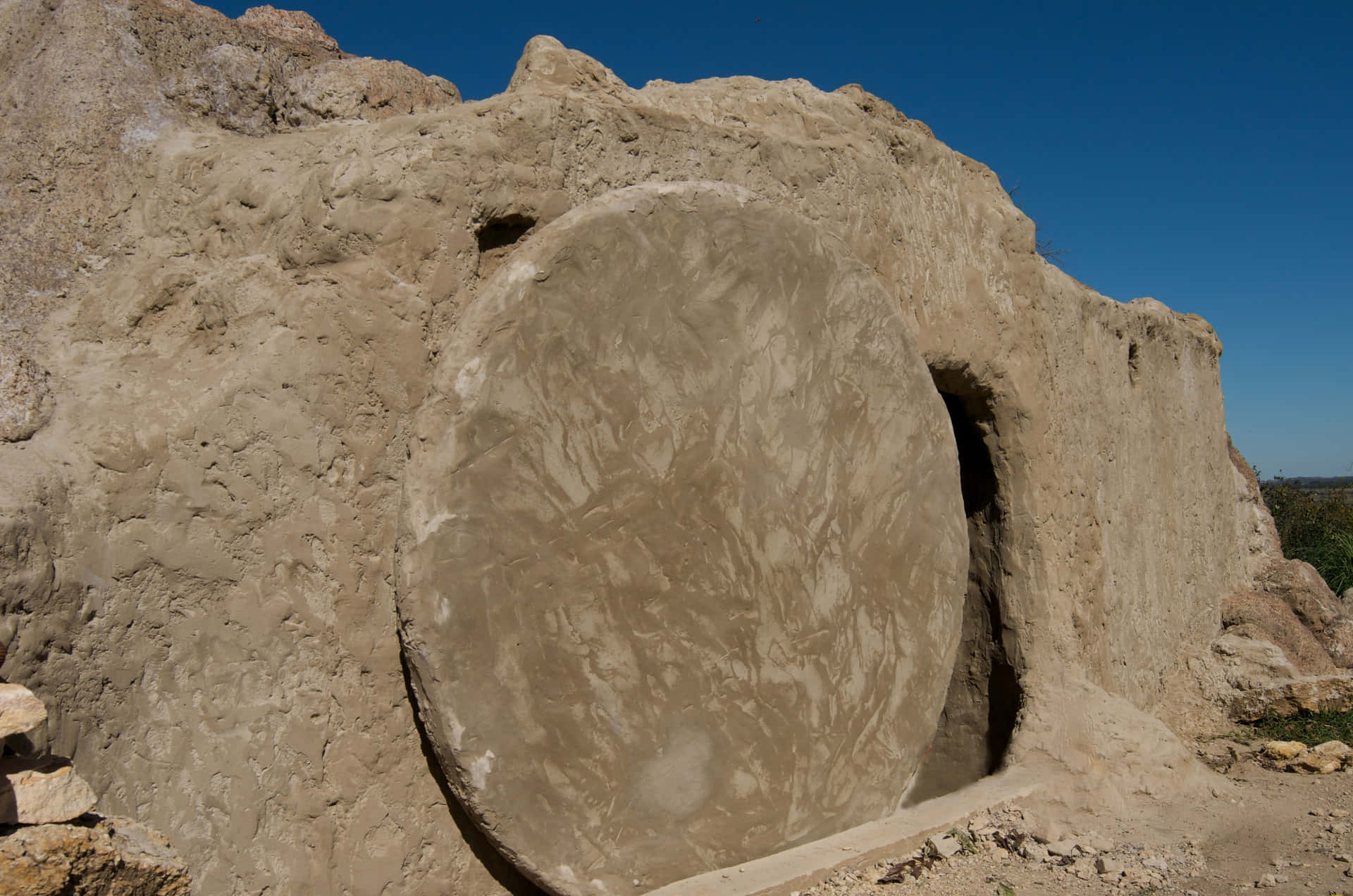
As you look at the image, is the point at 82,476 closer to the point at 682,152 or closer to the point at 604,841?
the point at 604,841

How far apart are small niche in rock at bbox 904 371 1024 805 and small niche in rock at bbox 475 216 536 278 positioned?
1.82m

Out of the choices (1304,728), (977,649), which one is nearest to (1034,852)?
(977,649)

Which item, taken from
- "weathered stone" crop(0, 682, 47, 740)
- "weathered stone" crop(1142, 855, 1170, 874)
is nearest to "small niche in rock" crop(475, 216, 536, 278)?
"weathered stone" crop(0, 682, 47, 740)

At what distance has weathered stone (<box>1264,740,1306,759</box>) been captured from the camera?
4035 millimetres

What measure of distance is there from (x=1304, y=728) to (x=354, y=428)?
15.5ft

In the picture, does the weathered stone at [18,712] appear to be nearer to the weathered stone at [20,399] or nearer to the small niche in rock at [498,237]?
the weathered stone at [20,399]

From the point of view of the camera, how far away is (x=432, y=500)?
2.12 m

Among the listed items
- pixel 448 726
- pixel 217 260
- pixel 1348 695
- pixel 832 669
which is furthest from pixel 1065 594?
pixel 217 260

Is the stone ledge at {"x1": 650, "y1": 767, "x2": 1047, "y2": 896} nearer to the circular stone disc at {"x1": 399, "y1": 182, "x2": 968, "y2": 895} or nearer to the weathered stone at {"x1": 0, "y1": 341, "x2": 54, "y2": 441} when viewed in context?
the circular stone disc at {"x1": 399, "y1": 182, "x2": 968, "y2": 895}

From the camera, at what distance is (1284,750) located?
406cm

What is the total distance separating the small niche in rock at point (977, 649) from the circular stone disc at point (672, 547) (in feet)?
2.53

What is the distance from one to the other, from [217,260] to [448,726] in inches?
49.3

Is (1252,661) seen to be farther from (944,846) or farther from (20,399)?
(20,399)

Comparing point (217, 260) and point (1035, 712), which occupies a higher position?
point (217, 260)
